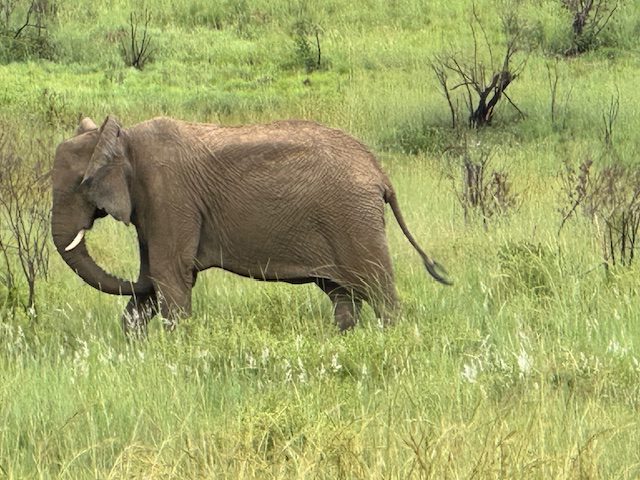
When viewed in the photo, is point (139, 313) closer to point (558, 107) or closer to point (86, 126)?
point (86, 126)

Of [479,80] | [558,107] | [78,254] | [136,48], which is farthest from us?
[136,48]

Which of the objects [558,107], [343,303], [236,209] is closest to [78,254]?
[236,209]

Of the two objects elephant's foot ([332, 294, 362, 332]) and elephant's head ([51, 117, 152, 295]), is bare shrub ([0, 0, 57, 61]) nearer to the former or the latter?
elephant's head ([51, 117, 152, 295])

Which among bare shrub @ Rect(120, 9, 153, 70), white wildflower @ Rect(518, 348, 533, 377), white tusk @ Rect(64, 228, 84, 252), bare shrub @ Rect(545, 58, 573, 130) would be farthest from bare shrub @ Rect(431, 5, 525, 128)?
white wildflower @ Rect(518, 348, 533, 377)

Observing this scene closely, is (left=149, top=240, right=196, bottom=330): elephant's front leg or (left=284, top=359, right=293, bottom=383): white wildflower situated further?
(left=149, top=240, right=196, bottom=330): elephant's front leg

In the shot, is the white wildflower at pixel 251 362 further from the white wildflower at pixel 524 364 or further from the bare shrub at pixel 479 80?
the bare shrub at pixel 479 80

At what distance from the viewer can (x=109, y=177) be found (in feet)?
18.9

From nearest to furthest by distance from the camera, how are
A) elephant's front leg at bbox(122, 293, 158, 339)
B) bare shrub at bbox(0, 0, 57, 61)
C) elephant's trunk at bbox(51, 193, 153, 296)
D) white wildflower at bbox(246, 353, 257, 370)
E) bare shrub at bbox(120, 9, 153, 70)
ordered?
white wildflower at bbox(246, 353, 257, 370) → elephant's front leg at bbox(122, 293, 158, 339) → elephant's trunk at bbox(51, 193, 153, 296) → bare shrub at bbox(120, 9, 153, 70) → bare shrub at bbox(0, 0, 57, 61)

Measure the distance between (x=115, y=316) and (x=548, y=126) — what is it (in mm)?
8784

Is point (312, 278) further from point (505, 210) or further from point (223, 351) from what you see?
point (505, 210)

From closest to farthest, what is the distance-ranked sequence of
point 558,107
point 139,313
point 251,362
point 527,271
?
1. point 251,362
2. point 139,313
3. point 527,271
4. point 558,107

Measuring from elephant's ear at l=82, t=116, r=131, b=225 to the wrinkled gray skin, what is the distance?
0.03ft

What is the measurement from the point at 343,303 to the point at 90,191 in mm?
1308

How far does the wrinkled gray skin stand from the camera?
19.2 ft
